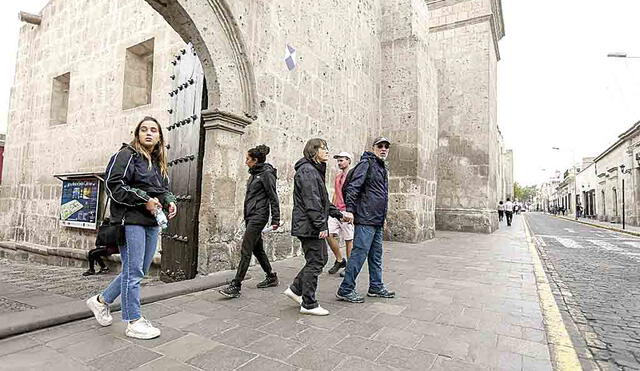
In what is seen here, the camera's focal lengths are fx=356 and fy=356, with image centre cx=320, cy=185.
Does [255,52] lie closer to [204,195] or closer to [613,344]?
[204,195]

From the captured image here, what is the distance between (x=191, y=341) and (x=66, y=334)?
3.16 ft

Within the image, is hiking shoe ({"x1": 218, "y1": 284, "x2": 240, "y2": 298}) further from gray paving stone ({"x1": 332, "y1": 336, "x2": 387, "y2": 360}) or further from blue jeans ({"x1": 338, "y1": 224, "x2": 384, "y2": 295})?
gray paving stone ({"x1": 332, "y1": 336, "x2": 387, "y2": 360})

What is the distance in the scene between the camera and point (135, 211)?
2629 millimetres

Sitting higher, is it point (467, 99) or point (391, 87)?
point (467, 99)

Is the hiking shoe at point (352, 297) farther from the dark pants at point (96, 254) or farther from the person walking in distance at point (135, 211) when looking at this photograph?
the dark pants at point (96, 254)

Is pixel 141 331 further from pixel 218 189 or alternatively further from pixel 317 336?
pixel 218 189

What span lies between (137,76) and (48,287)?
554cm

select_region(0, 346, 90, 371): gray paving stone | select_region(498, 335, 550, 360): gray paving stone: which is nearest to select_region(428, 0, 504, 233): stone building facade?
select_region(498, 335, 550, 360): gray paving stone

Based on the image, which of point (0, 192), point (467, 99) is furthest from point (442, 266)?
point (0, 192)

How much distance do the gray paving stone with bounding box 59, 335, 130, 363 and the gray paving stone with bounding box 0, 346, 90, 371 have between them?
6cm

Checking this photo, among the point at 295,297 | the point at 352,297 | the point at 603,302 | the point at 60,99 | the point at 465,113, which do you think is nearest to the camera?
the point at 295,297

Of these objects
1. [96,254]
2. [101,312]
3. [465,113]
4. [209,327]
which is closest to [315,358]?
[209,327]

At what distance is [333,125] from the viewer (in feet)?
26.3

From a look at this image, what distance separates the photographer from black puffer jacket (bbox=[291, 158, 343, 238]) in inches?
A: 130
